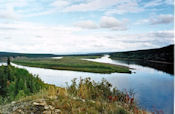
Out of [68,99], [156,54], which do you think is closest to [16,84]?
[68,99]

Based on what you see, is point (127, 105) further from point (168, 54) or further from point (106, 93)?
point (168, 54)

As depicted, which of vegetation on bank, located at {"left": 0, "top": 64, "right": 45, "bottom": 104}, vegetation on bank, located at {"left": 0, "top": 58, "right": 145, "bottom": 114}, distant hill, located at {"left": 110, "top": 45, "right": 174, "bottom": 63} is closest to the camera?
vegetation on bank, located at {"left": 0, "top": 58, "right": 145, "bottom": 114}

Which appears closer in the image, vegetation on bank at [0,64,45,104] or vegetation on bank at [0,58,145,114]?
vegetation on bank at [0,58,145,114]

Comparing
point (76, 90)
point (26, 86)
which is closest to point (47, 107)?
point (76, 90)

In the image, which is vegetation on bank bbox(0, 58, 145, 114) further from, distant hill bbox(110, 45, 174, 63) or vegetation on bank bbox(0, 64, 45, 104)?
distant hill bbox(110, 45, 174, 63)

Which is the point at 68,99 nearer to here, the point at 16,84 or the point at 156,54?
the point at 16,84

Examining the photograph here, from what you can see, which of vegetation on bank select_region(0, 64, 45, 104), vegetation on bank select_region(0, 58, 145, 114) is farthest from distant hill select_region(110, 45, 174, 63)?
vegetation on bank select_region(0, 58, 145, 114)

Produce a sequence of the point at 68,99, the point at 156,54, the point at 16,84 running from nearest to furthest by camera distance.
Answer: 1. the point at 68,99
2. the point at 16,84
3. the point at 156,54

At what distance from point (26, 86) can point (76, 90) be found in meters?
2.51

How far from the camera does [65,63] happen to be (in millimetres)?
40844

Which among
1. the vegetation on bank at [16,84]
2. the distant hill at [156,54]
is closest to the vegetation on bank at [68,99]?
the vegetation on bank at [16,84]

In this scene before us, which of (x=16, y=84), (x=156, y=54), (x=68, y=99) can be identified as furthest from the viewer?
(x=156, y=54)

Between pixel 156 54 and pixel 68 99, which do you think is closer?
pixel 68 99

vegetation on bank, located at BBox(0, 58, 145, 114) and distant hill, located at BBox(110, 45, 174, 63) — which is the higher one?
distant hill, located at BBox(110, 45, 174, 63)
